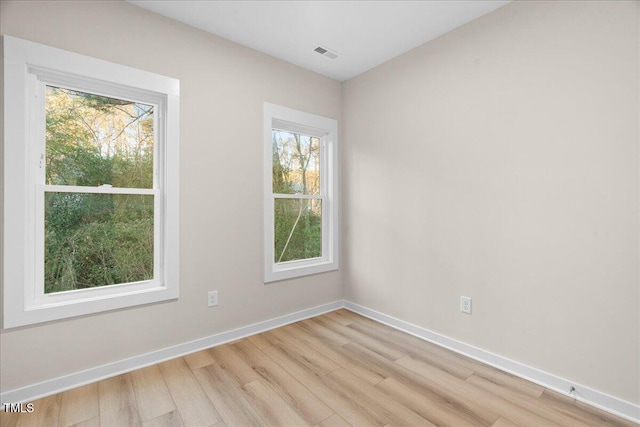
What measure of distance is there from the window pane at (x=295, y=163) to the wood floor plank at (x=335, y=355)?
133 centimetres

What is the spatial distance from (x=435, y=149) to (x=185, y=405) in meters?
2.53

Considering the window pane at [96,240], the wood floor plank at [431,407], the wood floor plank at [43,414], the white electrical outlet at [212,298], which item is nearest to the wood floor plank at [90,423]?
the wood floor plank at [43,414]

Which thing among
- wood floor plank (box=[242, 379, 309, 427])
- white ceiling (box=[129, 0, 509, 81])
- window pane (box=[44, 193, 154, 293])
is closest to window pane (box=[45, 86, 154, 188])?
window pane (box=[44, 193, 154, 293])

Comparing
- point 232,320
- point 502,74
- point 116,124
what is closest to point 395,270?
point 232,320

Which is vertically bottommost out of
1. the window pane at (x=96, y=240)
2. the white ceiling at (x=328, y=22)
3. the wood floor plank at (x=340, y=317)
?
the wood floor plank at (x=340, y=317)

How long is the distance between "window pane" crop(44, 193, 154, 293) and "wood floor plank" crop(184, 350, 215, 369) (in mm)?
685

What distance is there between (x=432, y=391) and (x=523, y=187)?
1.46m

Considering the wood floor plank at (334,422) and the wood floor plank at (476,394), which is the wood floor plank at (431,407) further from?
the wood floor plank at (334,422)

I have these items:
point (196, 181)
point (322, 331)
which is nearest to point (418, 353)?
point (322, 331)

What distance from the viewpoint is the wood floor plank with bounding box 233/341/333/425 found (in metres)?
1.70

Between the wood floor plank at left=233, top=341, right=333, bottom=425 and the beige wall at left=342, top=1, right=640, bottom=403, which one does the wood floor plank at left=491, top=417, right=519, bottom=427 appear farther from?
the wood floor plank at left=233, top=341, right=333, bottom=425

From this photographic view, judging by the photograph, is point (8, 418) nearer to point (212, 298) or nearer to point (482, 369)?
point (212, 298)

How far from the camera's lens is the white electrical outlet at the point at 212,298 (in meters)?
2.48

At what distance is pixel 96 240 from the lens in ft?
6.88
